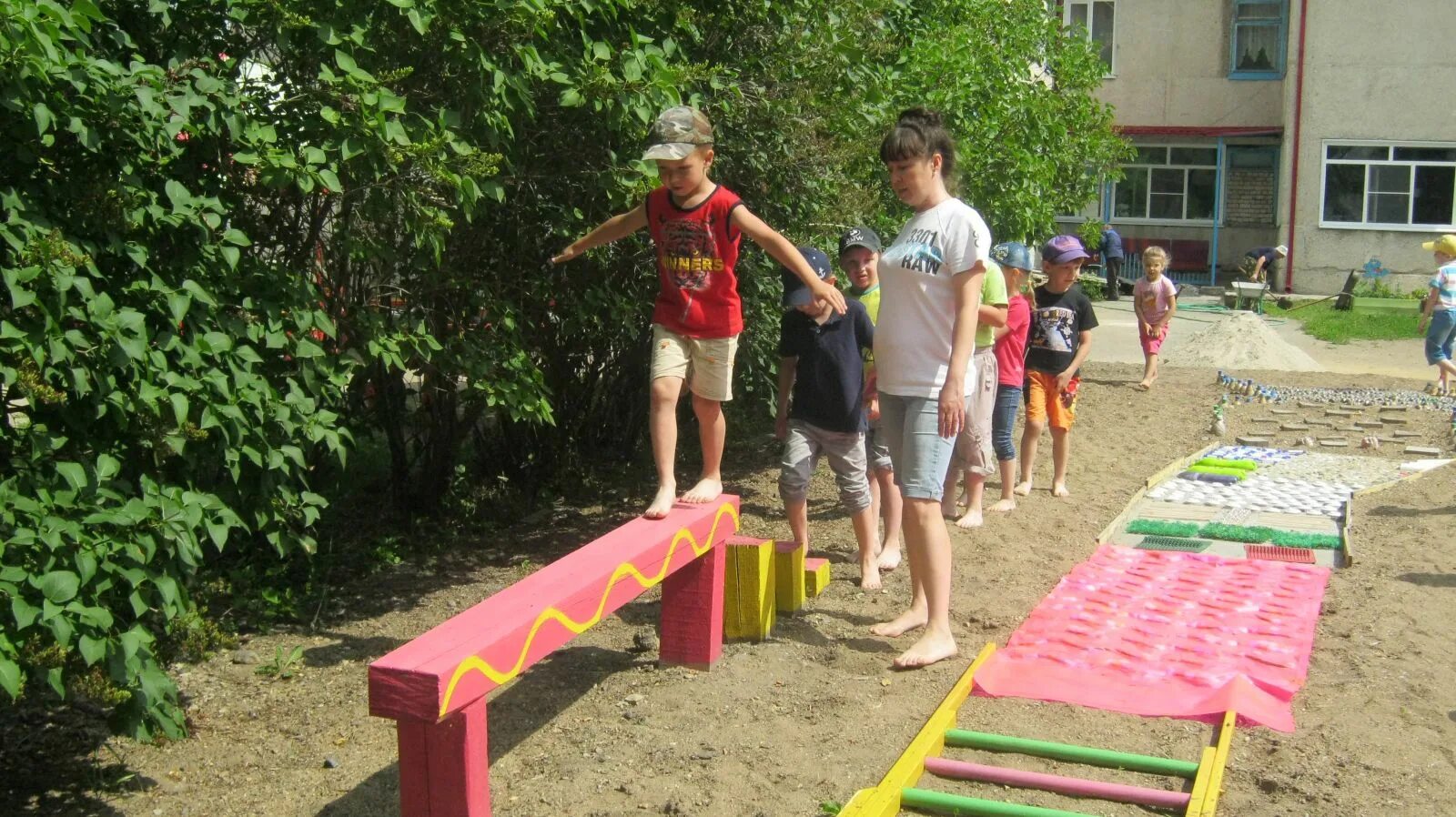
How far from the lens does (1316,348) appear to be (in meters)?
18.8

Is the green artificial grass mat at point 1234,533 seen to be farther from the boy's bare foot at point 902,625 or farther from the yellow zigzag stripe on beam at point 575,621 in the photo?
the yellow zigzag stripe on beam at point 575,621

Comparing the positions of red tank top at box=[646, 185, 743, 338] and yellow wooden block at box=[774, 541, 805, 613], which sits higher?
red tank top at box=[646, 185, 743, 338]

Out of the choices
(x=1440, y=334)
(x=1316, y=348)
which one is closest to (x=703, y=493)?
(x=1440, y=334)

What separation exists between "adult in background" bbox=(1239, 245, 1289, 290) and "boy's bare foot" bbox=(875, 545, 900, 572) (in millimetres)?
21933

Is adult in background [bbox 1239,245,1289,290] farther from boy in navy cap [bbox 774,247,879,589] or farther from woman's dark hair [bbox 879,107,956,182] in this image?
woman's dark hair [bbox 879,107,956,182]

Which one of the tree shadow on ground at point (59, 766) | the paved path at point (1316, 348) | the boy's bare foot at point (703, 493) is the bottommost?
the tree shadow on ground at point (59, 766)

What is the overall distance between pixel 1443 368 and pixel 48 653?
525 inches

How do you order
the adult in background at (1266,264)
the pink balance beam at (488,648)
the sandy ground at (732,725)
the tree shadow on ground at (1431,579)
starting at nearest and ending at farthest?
the pink balance beam at (488,648) < the sandy ground at (732,725) < the tree shadow on ground at (1431,579) < the adult in background at (1266,264)

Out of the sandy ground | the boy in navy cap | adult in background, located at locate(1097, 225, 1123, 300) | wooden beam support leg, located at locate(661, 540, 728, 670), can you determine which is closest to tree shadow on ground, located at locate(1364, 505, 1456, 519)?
the sandy ground

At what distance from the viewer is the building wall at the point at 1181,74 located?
30.4 metres

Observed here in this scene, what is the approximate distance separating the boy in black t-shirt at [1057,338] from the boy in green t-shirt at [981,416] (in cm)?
62

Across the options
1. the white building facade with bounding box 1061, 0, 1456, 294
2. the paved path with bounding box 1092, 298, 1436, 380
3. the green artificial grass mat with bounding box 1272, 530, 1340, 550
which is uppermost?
the white building facade with bounding box 1061, 0, 1456, 294

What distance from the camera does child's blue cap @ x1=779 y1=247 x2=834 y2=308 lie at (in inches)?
251

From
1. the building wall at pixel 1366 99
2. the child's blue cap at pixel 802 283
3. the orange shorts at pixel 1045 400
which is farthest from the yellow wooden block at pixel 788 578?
the building wall at pixel 1366 99
